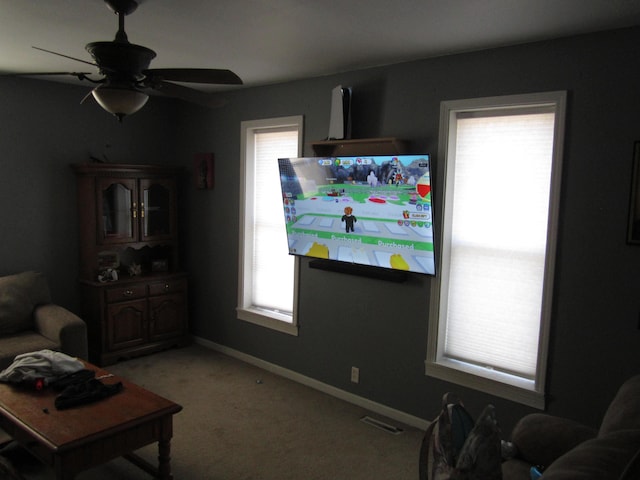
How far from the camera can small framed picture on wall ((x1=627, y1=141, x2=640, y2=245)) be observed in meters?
2.50

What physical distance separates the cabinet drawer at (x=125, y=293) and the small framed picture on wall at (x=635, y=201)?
3815 mm

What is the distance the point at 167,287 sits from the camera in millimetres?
4770

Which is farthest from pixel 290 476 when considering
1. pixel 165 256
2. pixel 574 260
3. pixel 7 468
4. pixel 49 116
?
pixel 49 116

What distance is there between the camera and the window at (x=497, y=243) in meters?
2.85

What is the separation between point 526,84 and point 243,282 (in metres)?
2.83

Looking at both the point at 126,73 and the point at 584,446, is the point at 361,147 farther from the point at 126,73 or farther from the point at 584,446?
the point at 584,446

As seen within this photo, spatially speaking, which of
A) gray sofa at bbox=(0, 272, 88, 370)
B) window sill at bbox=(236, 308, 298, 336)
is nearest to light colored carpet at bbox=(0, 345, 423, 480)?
window sill at bbox=(236, 308, 298, 336)

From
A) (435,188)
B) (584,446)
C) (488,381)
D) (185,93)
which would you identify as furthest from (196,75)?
(488,381)

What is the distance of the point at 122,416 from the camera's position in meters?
2.45

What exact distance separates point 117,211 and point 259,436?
2452 mm

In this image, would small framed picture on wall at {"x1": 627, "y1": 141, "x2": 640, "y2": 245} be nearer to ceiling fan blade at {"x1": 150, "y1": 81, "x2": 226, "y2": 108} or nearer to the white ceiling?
the white ceiling

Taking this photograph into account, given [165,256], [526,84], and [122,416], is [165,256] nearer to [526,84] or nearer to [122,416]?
[122,416]

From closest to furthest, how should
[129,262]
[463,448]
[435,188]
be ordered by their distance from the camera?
[463,448]
[435,188]
[129,262]

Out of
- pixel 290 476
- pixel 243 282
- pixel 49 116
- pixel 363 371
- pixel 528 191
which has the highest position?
pixel 49 116
